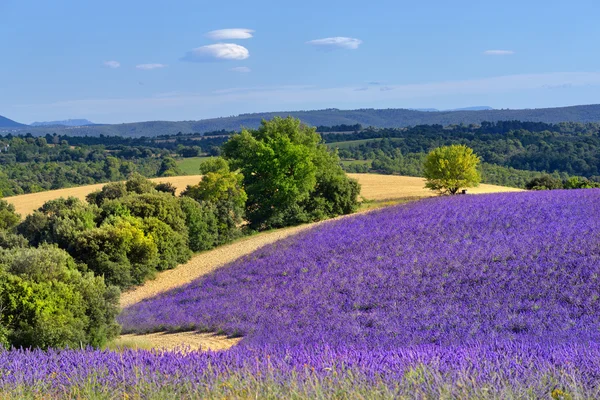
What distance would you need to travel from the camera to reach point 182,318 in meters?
18.2

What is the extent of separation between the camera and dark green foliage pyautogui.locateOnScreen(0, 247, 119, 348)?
45.3 ft

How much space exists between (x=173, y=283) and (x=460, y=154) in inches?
1009

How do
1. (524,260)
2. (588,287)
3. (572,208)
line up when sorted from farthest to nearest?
(572,208) → (524,260) → (588,287)

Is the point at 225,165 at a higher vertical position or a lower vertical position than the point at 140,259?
higher

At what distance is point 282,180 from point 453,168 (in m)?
13.7

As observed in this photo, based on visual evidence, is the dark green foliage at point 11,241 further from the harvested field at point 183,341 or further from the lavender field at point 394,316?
the harvested field at point 183,341

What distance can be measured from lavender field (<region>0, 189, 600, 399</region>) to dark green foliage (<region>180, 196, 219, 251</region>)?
6.60 metres

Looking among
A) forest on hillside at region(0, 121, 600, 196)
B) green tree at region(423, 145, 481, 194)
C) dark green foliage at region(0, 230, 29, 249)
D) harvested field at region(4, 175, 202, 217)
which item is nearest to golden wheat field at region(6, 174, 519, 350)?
harvested field at region(4, 175, 202, 217)

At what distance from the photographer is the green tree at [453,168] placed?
44188 mm

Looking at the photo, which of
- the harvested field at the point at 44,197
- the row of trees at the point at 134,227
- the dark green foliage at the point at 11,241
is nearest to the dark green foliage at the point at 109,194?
the row of trees at the point at 134,227

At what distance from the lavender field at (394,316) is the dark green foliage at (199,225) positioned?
6600mm

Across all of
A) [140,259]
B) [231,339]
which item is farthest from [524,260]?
[140,259]

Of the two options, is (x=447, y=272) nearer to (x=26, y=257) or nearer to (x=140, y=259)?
(x=26, y=257)

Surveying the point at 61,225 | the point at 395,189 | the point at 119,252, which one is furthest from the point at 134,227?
the point at 395,189
